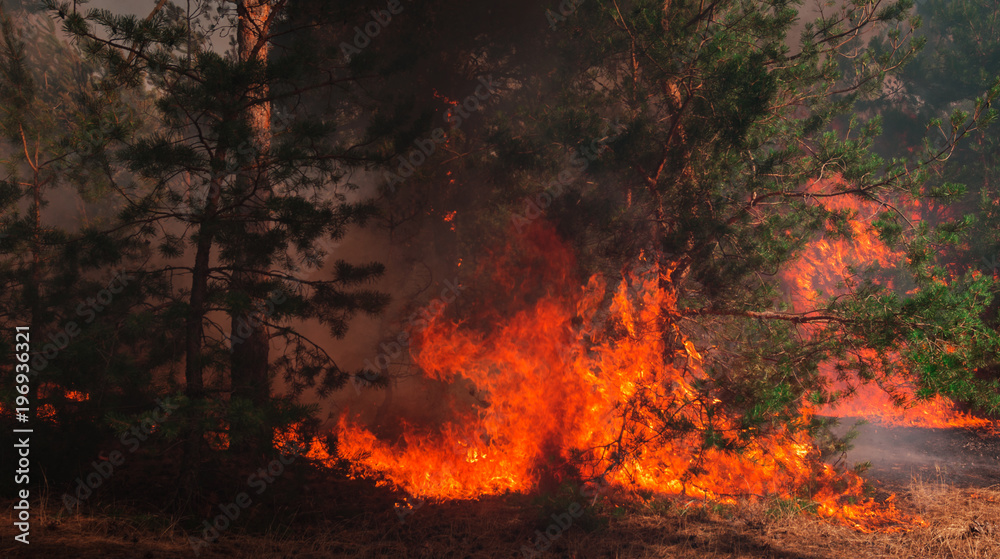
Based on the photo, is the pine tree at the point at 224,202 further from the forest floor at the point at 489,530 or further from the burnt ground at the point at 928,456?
the burnt ground at the point at 928,456

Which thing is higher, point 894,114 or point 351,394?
point 894,114

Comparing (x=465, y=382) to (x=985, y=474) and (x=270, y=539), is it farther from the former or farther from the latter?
(x=985, y=474)

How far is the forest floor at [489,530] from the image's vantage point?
4.93 m

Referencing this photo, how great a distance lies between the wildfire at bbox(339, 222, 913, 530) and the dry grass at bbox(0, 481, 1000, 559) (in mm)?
959

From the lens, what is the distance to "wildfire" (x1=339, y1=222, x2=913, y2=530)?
8750 millimetres

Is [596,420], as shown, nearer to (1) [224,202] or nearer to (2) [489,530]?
(2) [489,530]

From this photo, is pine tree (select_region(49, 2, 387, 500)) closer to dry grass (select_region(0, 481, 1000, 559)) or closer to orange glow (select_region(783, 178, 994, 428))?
dry grass (select_region(0, 481, 1000, 559))

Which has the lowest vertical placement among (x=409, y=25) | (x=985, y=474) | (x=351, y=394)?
(x=985, y=474)

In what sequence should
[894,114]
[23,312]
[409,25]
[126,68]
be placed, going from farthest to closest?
1. [894,114]
2. [409,25]
3. [23,312]
4. [126,68]

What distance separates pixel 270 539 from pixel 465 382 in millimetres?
10618

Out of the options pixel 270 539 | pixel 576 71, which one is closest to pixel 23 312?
pixel 270 539

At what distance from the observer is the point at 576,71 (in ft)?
37.6

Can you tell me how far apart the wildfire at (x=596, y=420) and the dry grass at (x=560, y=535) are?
0.96 meters

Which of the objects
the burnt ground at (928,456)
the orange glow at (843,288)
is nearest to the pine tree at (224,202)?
the burnt ground at (928,456)
